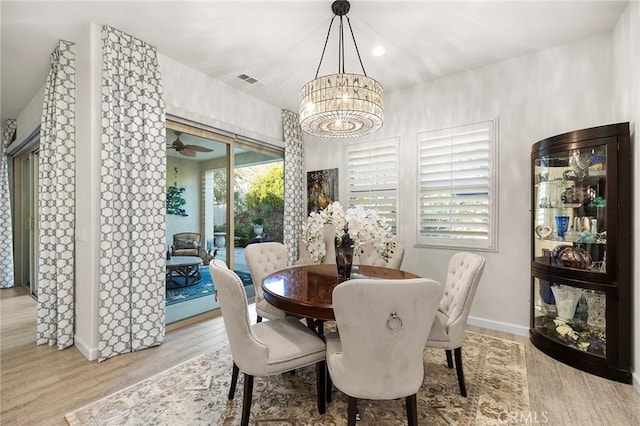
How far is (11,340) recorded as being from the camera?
316 centimetres

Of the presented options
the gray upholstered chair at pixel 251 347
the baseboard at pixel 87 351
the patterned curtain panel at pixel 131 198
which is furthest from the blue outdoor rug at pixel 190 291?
the gray upholstered chair at pixel 251 347

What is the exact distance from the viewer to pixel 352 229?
7.50 ft

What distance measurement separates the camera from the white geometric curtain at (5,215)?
5.16 metres

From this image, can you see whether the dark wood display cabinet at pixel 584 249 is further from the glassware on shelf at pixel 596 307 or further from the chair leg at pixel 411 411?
the chair leg at pixel 411 411

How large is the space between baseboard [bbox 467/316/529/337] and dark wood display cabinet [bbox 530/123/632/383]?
279 mm

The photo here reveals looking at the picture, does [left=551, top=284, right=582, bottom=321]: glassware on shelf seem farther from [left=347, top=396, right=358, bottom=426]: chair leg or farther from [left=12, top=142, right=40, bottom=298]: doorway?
[left=12, top=142, right=40, bottom=298]: doorway

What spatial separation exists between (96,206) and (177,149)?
119cm

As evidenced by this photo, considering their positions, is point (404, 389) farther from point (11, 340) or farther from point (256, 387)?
point (11, 340)

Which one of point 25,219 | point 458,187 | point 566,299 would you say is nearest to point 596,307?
point 566,299

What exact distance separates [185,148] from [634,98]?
14.0 feet

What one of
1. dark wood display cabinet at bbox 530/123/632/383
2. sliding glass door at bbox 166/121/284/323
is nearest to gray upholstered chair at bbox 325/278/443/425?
dark wood display cabinet at bbox 530/123/632/383

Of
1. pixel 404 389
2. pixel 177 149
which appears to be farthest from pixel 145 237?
pixel 404 389

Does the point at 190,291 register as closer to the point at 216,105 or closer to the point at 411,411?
the point at 216,105

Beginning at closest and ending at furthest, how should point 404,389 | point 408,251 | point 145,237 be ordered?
point 404,389, point 145,237, point 408,251
